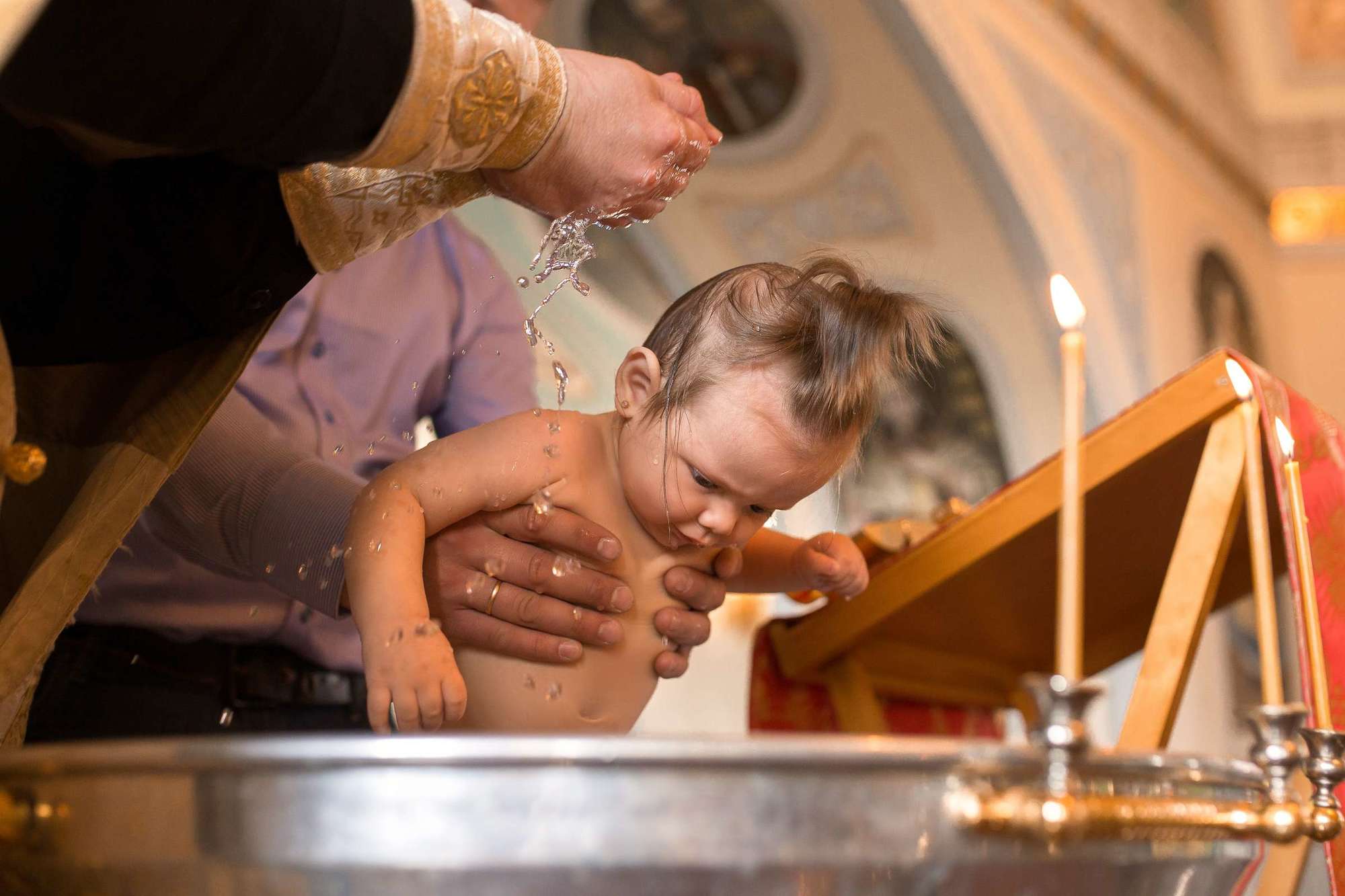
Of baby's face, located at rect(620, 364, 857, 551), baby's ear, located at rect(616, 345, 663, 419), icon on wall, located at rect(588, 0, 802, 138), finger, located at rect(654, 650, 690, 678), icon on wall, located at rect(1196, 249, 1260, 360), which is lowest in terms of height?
finger, located at rect(654, 650, 690, 678)

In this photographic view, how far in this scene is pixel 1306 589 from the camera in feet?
3.75

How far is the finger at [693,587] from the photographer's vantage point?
4.84ft

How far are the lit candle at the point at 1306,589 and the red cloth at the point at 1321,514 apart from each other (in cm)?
1

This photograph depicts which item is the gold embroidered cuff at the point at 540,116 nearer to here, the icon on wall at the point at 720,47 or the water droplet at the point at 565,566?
the water droplet at the point at 565,566

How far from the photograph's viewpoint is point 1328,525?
4.20 feet

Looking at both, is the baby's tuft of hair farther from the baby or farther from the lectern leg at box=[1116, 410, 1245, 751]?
the lectern leg at box=[1116, 410, 1245, 751]

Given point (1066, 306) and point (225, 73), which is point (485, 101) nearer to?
point (225, 73)

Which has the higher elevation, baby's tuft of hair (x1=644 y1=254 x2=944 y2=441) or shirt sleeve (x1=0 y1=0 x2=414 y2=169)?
shirt sleeve (x1=0 y1=0 x2=414 y2=169)

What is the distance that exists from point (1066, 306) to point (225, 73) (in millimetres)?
550

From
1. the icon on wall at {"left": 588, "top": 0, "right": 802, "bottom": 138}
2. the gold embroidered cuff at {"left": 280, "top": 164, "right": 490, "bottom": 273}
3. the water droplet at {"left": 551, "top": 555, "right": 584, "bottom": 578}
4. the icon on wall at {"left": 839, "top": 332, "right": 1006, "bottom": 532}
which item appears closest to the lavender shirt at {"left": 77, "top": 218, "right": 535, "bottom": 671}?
the water droplet at {"left": 551, "top": 555, "right": 584, "bottom": 578}

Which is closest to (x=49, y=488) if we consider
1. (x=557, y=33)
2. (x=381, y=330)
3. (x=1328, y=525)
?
(x=381, y=330)

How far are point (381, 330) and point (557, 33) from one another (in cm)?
383

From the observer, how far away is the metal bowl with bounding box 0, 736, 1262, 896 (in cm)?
61

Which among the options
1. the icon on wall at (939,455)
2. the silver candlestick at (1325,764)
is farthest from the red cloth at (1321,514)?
the icon on wall at (939,455)
